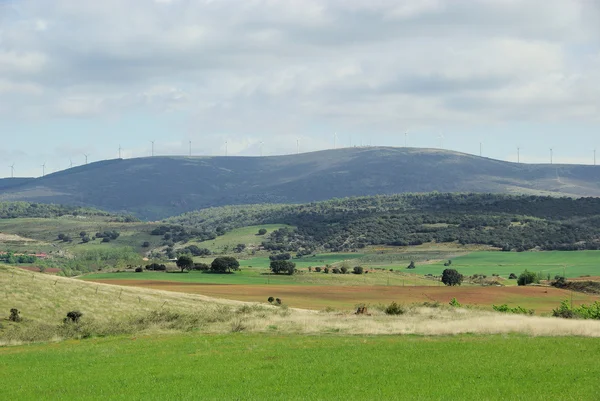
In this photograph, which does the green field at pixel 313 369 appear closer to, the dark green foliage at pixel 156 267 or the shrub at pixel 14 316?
the shrub at pixel 14 316

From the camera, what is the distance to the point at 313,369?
33844 mm

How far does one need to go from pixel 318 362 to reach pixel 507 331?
54.0ft

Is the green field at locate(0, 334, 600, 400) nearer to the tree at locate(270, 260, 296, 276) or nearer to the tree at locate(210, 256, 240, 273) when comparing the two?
the tree at locate(270, 260, 296, 276)

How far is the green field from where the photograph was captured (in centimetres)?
2905

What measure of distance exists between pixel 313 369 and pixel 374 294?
2424 inches

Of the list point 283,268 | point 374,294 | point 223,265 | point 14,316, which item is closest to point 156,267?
point 223,265

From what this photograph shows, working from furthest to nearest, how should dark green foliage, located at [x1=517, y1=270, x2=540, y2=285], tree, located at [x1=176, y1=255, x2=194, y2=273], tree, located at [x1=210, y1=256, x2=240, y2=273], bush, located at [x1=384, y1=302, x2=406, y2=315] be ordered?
tree, located at [x1=176, y1=255, x2=194, y2=273], tree, located at [x1=210, y1=256, x2=240, y2=273], dark green foliage, located at [x1=517, y1=270, x2=540, y2=285], bush, located at [x1=384, y1=302, x2=406, y2=315]

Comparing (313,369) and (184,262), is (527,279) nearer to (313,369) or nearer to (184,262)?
(184,262)

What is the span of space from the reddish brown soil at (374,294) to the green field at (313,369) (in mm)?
38441

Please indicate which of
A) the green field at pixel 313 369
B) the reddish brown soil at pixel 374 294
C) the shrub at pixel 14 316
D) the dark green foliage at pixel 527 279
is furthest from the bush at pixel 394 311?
the dark green foliage at pixel 527 279

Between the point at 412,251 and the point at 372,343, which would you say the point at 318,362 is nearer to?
the point at 372,343

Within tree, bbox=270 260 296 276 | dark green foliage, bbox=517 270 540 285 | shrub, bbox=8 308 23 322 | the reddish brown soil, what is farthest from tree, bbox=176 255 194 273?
shrub, bbox=8 308 23 322

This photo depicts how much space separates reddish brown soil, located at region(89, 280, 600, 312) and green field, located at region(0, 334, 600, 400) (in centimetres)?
3844

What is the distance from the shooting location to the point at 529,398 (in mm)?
27109
